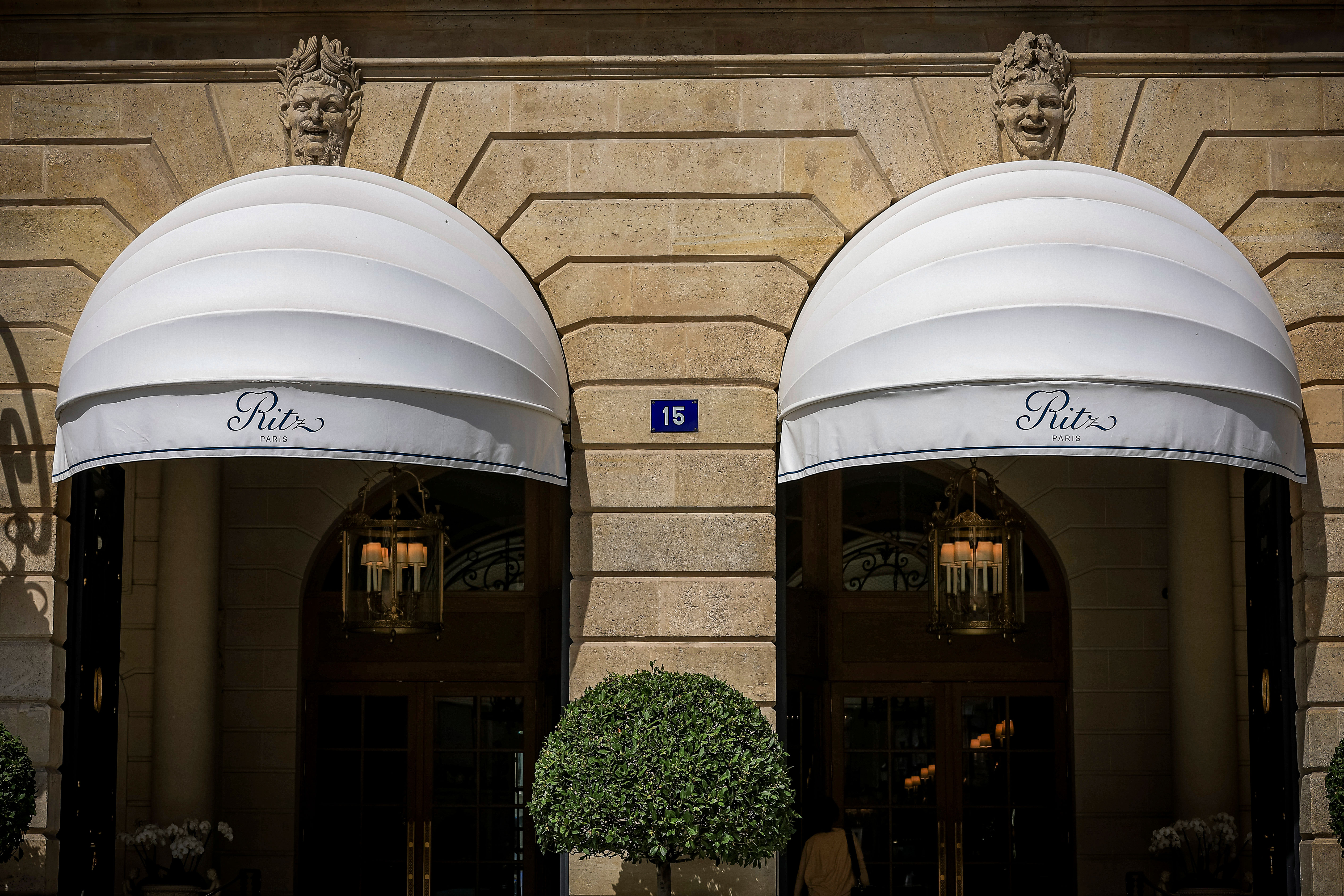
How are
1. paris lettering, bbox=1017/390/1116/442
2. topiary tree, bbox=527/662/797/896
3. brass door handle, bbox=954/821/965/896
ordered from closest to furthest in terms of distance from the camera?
topiary tree, bbox=527/662/797/896
paris lettering, bbox=1017/390/1116/442
brass door handle, bbox=954/821/965/896

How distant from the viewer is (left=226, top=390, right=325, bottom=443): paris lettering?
7410 mm

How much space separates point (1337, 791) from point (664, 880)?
359 cm

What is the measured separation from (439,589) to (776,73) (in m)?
4.51

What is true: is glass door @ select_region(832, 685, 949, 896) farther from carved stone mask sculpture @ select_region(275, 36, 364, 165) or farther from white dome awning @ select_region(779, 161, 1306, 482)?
carved stone mask sculpture @ select_region(275, 36, 364, 165)

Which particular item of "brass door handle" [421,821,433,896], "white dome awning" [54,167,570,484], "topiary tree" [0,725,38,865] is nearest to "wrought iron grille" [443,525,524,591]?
"brass door handle" [421,821,433,896]

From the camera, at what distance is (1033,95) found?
869 centimetres

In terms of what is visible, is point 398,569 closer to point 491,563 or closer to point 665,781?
point 491,563

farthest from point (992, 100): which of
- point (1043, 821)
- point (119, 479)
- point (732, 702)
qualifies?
point (1043, 821)

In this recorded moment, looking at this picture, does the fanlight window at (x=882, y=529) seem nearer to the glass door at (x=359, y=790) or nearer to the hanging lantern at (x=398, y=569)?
the hanging lantern at (x=398, y=569)

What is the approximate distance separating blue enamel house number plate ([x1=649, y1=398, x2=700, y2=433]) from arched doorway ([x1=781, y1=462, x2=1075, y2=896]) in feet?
14.5

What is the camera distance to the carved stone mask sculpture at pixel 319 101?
28.8 ft

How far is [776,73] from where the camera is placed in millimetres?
8852

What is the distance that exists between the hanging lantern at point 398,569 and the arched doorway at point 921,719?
11.4ft

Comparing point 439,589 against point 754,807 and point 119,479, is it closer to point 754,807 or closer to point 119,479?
point 119,479
